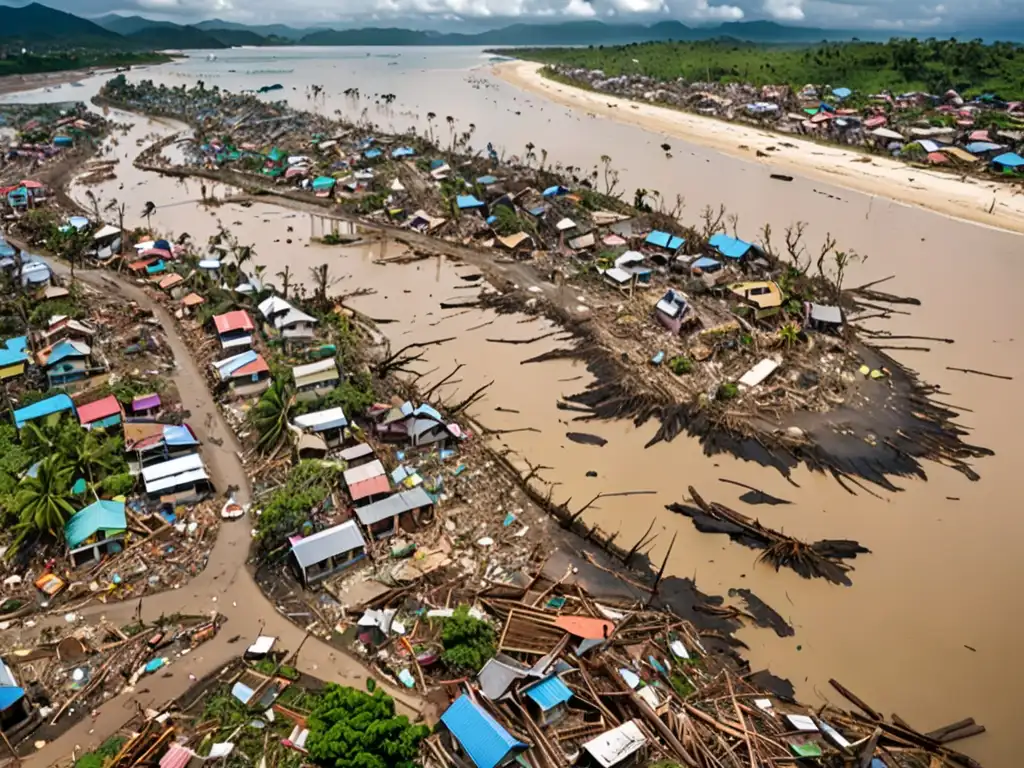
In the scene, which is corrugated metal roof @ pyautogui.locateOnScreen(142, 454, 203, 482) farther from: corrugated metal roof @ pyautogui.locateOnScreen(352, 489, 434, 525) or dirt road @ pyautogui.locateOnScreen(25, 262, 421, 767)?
corrugated metal roof @ pyautogui.locateOnScreen(352, 489, 434, 525)

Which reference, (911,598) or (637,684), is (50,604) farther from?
(911,598)

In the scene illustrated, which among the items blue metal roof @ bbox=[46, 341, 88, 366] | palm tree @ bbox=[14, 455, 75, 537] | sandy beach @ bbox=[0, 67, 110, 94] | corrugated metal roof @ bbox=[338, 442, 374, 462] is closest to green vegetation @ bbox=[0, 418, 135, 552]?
palm tree @ bbox=[14, 455, 75, 537]

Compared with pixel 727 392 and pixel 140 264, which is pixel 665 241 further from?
pixel 140 264

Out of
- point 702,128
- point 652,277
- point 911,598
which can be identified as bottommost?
point 911,598

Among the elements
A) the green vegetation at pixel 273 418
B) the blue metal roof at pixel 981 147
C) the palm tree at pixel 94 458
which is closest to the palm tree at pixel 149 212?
the palm tree at pixel 94 458

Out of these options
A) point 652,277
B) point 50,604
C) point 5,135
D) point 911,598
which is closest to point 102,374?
point 50,604

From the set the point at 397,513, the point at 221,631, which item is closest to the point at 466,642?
the point at 397,513
